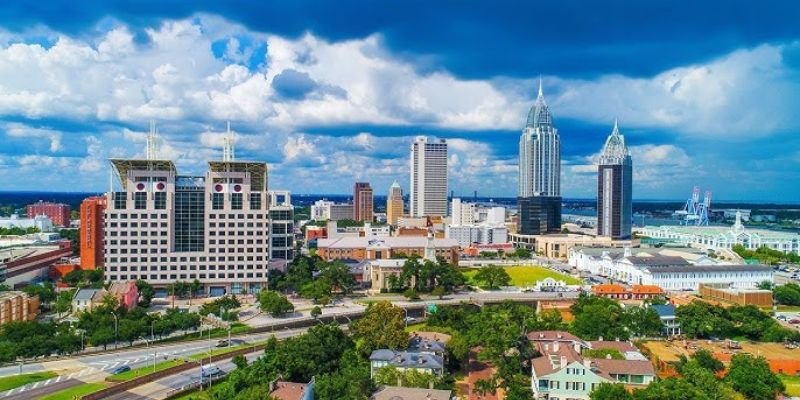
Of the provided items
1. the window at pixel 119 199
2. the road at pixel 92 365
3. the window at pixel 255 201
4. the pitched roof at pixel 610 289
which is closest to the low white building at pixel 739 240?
the pitched roof at pixel 610 289

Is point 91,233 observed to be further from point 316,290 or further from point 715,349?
point 715,349

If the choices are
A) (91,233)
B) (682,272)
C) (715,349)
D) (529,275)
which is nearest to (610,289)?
(682,272)

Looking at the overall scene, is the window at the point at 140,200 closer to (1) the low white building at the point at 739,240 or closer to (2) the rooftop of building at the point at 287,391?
(2) the rooftop of building at the point at 287,391

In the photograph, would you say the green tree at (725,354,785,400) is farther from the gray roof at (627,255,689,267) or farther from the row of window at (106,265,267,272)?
the row of window at (106,265,267,272)

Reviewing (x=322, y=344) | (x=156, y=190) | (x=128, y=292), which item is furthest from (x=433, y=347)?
(x=156, y=190)

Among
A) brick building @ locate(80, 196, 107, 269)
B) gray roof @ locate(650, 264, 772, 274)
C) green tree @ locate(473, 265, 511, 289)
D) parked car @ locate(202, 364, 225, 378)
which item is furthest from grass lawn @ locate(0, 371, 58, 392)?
gray roof @ locate(650, 264, 772, 274)

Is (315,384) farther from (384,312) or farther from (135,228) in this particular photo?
(135,228)

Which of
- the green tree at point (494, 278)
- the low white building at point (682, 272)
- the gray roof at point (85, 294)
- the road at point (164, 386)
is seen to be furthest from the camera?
the low white building at point (682, 272)
